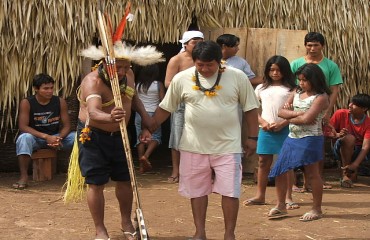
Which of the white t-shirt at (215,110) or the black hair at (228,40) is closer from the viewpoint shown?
the white t-shirt at (215,110)

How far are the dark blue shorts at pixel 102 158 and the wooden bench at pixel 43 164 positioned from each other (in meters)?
2.65

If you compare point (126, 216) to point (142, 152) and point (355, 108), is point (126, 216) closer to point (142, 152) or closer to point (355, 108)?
point (142, 152)

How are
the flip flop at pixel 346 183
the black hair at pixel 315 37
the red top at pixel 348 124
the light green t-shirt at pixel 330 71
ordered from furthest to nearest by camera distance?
the red top at pixel 348 124 → the flip flop at pixel 346 183 → the light green t-shirt at pixel 330 71 → the black hair at pixel 315 37

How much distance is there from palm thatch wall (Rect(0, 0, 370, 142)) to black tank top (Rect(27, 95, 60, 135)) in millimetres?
255

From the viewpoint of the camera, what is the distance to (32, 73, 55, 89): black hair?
8.09 metres

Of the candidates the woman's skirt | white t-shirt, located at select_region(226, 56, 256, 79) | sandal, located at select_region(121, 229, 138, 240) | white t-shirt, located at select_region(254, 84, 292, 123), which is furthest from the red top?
sandal, located at select_region(121, 229, 138, 240)

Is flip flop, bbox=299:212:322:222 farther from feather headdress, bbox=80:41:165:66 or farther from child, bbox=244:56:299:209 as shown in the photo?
feather headdress, bbox=80:41:165:66

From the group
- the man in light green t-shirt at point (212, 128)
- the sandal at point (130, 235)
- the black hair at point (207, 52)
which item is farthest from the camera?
the sandal at point (130, 235)

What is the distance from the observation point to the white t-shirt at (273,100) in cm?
707

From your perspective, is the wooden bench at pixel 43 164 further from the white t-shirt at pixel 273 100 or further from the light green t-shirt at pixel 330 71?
→ the light green t-shirt at pixel 330 71

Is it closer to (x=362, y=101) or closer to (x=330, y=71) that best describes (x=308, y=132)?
(x=330, y=71)

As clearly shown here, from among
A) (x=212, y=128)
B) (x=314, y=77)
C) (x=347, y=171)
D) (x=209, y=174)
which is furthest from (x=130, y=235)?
(x=347, y=171)

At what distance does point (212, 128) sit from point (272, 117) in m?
1.64

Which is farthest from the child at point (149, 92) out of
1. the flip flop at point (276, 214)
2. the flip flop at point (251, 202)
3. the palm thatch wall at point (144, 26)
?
the flip flop at point (276, 214)
